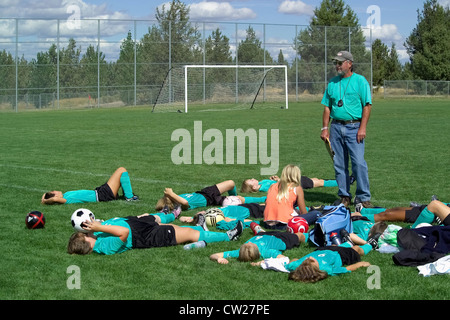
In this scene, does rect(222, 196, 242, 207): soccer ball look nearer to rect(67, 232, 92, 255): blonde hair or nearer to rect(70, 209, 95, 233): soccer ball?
rect(70, 209, 95, 233): soccer ball

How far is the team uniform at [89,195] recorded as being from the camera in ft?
34.5

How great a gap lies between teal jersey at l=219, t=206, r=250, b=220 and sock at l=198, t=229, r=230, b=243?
1126mm

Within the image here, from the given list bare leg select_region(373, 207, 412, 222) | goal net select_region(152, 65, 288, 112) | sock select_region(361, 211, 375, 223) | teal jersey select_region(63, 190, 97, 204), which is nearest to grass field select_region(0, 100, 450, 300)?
teal jersey select_region(63, 190, 97, 204)

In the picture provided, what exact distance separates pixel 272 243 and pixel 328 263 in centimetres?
102

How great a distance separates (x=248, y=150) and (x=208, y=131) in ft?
19.9

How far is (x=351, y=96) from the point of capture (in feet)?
33.8

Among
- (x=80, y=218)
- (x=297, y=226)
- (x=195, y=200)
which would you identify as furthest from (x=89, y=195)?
(x=297, y=226)

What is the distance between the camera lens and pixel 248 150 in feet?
61.1

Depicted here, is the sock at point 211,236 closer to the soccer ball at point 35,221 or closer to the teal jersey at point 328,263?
the teal jersey at point 328,263

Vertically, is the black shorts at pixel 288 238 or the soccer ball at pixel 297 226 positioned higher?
the soccer ball at pixel 297 226

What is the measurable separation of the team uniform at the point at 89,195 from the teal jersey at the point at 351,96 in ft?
13.0

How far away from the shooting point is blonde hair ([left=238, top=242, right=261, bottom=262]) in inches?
276

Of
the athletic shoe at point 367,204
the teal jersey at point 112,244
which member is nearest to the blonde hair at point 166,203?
the teal jersey at point 112,244

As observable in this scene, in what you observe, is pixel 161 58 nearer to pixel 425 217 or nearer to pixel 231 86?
pixel 231 86
